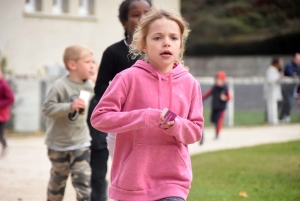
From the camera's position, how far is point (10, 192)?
8.25 meters

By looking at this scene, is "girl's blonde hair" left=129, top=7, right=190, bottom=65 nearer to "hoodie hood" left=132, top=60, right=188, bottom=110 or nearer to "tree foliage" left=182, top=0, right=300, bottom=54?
A: "hoodie hood" left=132, top=60, right=188, bottom=110

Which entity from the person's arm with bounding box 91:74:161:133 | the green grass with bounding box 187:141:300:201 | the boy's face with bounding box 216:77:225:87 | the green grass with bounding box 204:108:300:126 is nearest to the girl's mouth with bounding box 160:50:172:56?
the person's arm with bounding box 91:74:161:133

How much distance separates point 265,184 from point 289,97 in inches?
474

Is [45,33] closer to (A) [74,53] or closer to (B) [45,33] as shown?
(B) [45,33]

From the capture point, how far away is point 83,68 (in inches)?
272

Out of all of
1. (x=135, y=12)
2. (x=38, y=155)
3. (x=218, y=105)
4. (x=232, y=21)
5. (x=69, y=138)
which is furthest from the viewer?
(x=232, y=21)

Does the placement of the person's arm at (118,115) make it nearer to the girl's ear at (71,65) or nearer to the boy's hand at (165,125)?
the boy's hand at (165,125)

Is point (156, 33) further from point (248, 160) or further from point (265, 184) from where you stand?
point (248, 160)

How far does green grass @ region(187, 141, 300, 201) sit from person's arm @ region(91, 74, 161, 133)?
140 inches

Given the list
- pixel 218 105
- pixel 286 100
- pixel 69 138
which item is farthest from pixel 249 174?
pixel 286 100

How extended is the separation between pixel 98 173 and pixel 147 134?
8.21ft

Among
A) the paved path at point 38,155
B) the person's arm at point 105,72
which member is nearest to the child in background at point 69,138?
the person's arm at point 105,72

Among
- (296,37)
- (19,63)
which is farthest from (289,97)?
(296,37)

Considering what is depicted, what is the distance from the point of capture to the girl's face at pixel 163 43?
4.25m
